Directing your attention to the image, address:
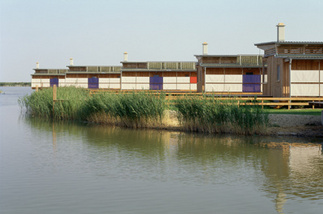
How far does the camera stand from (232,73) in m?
44.7

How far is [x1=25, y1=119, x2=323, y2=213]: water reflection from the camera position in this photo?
1371 cm

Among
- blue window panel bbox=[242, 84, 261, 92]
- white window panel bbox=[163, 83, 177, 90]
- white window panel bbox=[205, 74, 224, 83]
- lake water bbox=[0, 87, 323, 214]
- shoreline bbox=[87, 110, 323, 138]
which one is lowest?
lake water bbox=[0, 87, 323, 214]

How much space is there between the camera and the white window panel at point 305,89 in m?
33.6

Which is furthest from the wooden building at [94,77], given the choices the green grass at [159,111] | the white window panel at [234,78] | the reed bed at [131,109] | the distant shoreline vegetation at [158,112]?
the reed bed at [131,109]

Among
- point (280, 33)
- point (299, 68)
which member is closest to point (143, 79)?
point (280, 33)

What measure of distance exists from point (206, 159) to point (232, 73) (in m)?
28.0

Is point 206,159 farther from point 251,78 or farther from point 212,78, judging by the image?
point 251,78

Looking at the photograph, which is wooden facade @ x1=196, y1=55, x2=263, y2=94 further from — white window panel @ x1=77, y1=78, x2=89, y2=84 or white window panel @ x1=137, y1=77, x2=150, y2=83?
white window panel @ x1=77, y1=78, x2=89, y2=84

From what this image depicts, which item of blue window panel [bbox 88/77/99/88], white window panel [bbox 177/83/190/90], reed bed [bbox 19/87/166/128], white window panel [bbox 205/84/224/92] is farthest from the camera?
blue window panel [bbox 88/77/99/88]

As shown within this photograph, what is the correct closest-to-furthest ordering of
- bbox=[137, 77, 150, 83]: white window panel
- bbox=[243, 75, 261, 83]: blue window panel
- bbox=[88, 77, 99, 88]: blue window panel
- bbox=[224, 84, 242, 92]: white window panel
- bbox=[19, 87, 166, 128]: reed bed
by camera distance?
bbox=[19, 87, 166, 128]: reed bed → bbox=[224, 84, 242, 92]: white window panel → bbox=[243, 75, 261, 83]: blue window panel → bbox=[137, 77, 150, 83]: white window panel → bbox=[88, 77, 99, 88]: blue window panel

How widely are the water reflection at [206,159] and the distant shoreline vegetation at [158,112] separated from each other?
0.98 metres

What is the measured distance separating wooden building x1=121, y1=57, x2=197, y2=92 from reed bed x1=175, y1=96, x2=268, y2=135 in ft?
105

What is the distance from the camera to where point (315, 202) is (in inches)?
448

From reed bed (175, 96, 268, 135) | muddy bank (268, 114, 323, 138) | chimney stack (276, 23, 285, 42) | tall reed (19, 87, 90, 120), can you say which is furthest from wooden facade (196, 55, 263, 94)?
reed bed (175, 96, 268, 135)
